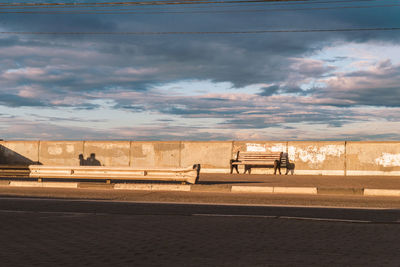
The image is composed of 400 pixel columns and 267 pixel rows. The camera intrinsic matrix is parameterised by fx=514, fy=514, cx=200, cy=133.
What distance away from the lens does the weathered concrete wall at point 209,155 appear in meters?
26.0

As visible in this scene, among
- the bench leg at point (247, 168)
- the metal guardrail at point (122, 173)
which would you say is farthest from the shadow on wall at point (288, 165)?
the metal guardrail at point (122, 173)

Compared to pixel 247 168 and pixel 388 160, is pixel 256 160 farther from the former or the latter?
pixel 388 160

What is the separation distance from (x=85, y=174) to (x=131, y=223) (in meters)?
10.7

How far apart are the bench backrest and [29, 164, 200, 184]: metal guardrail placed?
313 inches

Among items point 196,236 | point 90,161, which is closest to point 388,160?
point 90,161

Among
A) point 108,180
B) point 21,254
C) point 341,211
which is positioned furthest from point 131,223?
point 108,180

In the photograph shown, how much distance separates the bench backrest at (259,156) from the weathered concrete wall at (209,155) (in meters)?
0.70

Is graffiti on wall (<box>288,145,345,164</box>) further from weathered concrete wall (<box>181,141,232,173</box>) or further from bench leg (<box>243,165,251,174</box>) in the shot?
weathered concrete wall (<box>181,141,232,173</box>)

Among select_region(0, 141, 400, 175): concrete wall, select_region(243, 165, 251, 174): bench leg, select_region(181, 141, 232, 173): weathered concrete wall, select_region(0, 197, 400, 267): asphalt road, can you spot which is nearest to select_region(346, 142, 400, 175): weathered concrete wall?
select_region(0, 141, 400, 175): concrete wall

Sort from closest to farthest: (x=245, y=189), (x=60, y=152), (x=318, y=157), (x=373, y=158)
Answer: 1. (x=245, y=189)
2. (x=373, y=158)
3. (x=318, y=157)
4. (x=60, y=152)

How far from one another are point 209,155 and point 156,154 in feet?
9.34

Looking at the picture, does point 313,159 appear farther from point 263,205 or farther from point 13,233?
point 13,233

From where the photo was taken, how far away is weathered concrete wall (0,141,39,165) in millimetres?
28797

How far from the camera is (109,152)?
27547 mm
